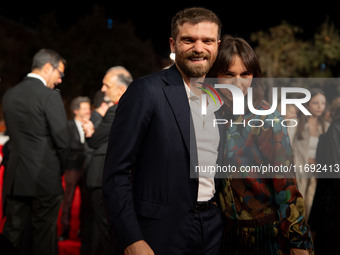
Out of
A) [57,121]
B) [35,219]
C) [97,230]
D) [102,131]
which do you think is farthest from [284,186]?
[97,230]

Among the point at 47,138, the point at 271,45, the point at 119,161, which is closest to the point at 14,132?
the point at 47,138

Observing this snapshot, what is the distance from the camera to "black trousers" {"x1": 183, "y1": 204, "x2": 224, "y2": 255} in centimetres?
191

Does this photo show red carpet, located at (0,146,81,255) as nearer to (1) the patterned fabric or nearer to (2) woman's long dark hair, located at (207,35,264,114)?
(1) the patterned fabric

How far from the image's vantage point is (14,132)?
3.53m

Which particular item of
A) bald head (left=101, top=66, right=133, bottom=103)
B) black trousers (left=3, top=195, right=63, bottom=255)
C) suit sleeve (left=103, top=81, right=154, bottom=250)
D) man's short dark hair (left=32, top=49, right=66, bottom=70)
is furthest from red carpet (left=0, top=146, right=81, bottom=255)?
suit sleeve (left=103, top=81, right=154, bottom=250)

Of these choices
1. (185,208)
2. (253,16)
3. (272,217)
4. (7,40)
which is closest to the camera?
(185,208)

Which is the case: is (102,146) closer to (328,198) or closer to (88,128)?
(88,128)

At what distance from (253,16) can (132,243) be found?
15.8m

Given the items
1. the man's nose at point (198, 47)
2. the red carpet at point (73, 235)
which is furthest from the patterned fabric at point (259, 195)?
the red carpet at point (73, 235)

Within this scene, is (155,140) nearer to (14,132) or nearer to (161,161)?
(161,161)

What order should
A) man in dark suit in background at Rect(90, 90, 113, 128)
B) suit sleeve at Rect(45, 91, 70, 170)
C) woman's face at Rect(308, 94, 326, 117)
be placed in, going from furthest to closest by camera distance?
1. woman's face at Rect(308, 94, 326, 117)
2. man in dark suit in background at Rect(90, 90, 113, 128)
3. suit sleeve at Rect(45, 91, 70, 170)

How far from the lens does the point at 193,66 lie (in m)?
1.97

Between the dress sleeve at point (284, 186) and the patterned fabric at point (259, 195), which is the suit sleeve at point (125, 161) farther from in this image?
the dress sleeve at point (284, 186)

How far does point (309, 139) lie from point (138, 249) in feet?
11.2
